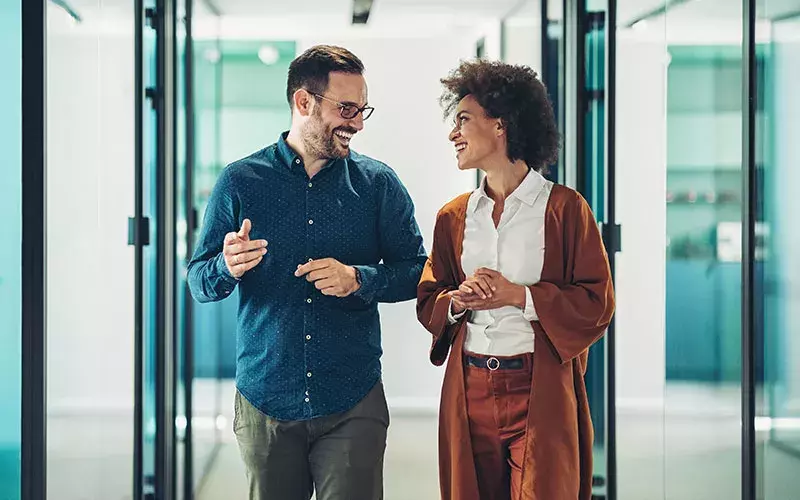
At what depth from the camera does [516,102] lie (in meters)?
2.43

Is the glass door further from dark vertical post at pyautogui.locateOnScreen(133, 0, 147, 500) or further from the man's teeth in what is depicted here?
the man's teeth

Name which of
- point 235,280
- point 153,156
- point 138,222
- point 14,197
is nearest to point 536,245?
point 235,280

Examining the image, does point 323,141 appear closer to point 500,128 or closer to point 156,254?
point 500,128

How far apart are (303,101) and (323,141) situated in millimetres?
115

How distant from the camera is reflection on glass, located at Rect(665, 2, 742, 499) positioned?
9.02 feet

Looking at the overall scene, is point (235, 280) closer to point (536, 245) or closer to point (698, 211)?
point (536, 245)

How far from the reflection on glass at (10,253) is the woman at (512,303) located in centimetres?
91

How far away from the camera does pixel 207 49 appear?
3846 millimetres

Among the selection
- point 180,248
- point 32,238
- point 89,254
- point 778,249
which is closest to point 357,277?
point 32,238

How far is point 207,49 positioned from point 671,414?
209 cm

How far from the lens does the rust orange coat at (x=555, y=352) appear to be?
7.61ft

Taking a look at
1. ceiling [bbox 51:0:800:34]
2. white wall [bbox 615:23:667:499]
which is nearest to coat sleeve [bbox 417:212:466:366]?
white wall [bbox 615:23:667:499]

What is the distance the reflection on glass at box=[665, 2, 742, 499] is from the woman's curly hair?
58 cm

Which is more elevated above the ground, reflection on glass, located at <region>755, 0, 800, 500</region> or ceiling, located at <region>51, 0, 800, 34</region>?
ceiling, located at <region>51, 0, 800, 34</region>
